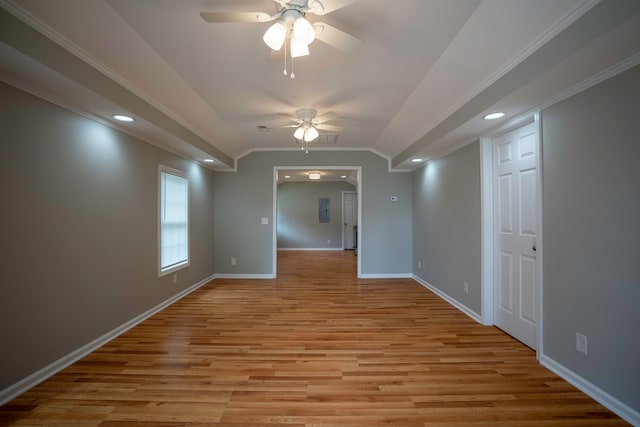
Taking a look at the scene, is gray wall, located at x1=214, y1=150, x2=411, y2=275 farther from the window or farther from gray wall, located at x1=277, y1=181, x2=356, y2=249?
gray wall, located at x1=277, y1=181, x2=356, y2=249

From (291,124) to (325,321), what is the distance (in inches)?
102

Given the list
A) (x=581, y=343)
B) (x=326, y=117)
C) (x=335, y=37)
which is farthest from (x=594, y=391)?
(x=326, y=117)

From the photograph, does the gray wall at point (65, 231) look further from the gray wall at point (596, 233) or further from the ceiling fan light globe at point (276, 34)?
the gray wall at point (596, 233)

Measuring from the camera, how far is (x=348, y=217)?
31.8ft

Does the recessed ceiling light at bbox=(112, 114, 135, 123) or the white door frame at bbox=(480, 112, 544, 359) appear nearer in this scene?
the recessed ceiling light at bbox=(112, 114, 135, 123)

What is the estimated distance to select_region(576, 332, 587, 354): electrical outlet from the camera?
1890 mm

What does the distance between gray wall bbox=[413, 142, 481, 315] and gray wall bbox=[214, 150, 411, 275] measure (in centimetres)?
51

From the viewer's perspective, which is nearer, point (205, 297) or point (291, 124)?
point (291, 124)

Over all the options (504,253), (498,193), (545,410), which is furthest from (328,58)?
(545,410)

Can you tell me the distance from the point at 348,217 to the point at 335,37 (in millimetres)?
8237

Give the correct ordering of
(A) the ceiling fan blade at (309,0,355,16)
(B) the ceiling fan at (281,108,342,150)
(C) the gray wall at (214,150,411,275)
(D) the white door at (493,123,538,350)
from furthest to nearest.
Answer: (C) the gray wall at (214,150,411,275)
(B) the ceiling fan at (281,108,342,150)
(D) the white door at (493,123,538,350)
(A) the ceiling fan blade at (309,0,355,16)

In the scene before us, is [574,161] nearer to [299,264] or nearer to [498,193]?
[498,193]

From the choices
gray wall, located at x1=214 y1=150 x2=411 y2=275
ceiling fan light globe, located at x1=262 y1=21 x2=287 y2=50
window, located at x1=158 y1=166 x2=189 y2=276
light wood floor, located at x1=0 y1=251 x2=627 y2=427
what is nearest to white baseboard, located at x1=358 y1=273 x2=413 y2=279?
gray wall, located at x1=214 y1=150 x2=411 y2=275

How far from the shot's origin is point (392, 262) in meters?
5.31
